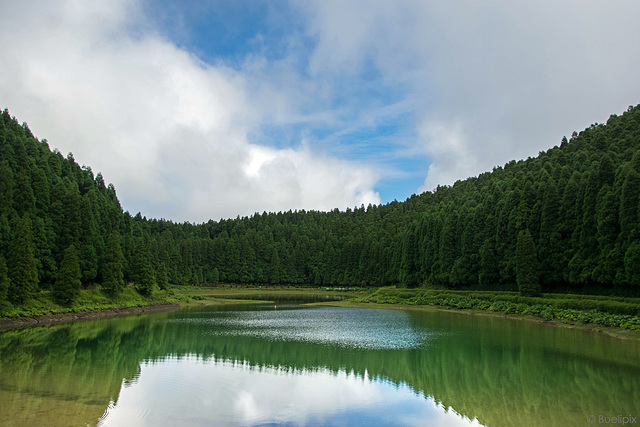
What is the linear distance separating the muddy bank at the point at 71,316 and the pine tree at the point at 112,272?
3.46 m

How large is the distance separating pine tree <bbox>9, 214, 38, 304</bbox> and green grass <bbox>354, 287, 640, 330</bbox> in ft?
144

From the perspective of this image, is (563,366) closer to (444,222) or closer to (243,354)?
(243,354)

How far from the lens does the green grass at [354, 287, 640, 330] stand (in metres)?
30.6

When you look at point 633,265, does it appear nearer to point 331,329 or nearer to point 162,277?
point 331,329

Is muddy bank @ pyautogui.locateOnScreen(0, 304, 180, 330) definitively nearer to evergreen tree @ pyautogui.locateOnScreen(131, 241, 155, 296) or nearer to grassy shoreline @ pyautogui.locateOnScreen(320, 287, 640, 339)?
evergreen tree @ pyautogui.locateOnScreen(131, 241, 155, 296)

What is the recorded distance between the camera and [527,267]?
45.2m

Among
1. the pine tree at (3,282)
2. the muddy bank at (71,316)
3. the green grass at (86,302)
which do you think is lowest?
the muddy bank at (71,316)

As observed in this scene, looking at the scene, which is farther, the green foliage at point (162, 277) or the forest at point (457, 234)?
the green foliage at point (162, 277)

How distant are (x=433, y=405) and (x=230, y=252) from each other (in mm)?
107471

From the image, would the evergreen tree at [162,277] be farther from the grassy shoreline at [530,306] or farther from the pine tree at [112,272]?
Result: the grassy shoreline at [530,306]

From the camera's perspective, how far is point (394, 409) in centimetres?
1488

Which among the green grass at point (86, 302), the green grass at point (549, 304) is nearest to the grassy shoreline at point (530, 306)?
the green grass at point (549, 304)

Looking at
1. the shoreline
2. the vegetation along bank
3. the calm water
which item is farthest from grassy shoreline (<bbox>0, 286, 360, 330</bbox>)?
the shoreline

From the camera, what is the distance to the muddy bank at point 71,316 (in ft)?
115
